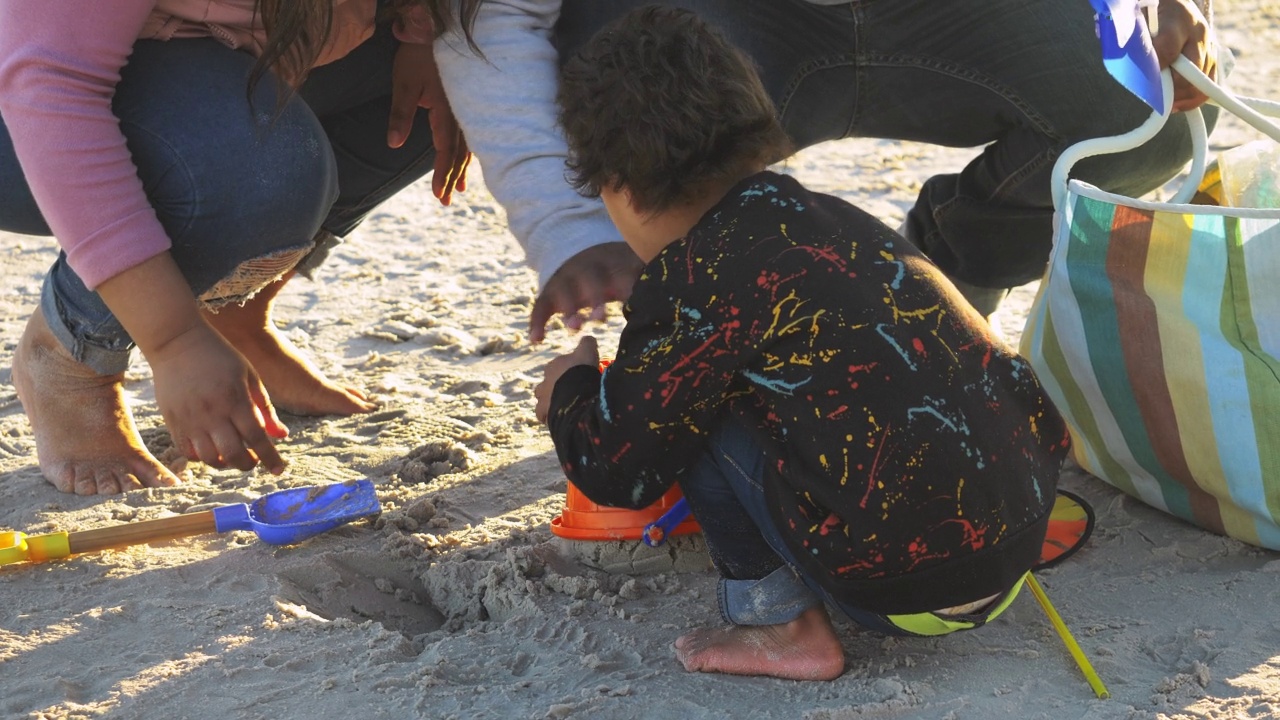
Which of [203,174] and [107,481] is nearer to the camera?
[203,174]

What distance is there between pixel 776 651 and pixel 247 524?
83cm

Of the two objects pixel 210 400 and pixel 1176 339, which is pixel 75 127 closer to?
pixel 210 400

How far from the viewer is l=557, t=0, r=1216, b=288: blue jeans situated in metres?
1.99

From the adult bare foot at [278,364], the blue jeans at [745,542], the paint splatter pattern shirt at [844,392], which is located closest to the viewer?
the paint splatter pattern shirt at [844,392]

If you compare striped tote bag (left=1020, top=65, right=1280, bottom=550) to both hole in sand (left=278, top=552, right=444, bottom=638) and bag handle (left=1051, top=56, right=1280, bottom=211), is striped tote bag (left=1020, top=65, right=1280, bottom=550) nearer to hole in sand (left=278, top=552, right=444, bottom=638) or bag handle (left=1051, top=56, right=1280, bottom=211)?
bag handle (left=1051, top=56, right=1280, bottom=211)

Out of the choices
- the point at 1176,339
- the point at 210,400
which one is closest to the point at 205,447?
the point at 210,400

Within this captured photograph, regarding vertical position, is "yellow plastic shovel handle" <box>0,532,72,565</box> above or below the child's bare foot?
above

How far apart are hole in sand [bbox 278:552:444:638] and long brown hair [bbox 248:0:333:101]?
67 cm

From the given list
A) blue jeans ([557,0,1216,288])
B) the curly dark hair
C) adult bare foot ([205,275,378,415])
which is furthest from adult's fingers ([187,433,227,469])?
blue jeans ([557,0,1216,288])

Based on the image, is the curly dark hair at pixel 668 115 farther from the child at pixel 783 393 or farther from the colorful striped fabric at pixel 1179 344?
the colorful striped fabric at pixel 1179 344

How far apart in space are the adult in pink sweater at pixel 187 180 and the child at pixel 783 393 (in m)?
0.47

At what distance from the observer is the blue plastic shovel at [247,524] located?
177 cm

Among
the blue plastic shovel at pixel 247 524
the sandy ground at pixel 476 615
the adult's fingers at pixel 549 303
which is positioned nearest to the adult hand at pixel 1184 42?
the sandy ground at pixel 476 615

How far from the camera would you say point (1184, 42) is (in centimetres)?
176
